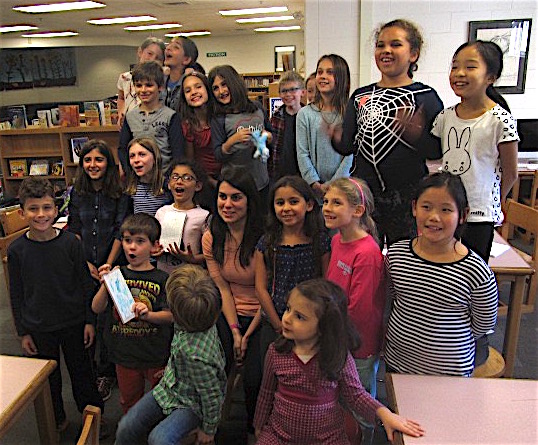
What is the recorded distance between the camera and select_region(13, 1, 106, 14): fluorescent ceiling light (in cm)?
696

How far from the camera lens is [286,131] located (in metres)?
3.01

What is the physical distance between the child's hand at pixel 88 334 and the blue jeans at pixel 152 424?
22.1 inches

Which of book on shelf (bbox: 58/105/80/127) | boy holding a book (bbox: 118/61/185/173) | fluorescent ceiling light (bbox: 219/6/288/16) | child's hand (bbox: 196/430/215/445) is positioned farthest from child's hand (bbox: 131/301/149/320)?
fluorescent ceiling light (bbox: 219/6/288/16)

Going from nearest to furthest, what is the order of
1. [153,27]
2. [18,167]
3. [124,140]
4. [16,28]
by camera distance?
[124,140] → [18,167] → [16,28] → [153,27]

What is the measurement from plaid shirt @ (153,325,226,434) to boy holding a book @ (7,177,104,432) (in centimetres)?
61

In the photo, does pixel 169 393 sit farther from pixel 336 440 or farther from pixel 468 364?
pixel 468 364

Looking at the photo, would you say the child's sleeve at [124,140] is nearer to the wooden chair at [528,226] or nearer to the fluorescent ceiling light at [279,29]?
the wooden chair at [528,226]

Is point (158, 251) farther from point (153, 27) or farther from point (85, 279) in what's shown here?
point (153, 27)

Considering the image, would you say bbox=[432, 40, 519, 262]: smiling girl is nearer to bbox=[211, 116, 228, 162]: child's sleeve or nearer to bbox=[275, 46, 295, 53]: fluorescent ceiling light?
bbox=[211, 116, 228, 162]: child's sleeve

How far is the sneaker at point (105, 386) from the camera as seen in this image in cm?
241

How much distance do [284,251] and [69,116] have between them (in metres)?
4.04

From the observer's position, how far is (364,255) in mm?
1743

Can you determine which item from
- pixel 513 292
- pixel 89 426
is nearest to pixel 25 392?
pixel 89 426

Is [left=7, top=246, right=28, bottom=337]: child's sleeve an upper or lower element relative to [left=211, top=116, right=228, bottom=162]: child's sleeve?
lower
